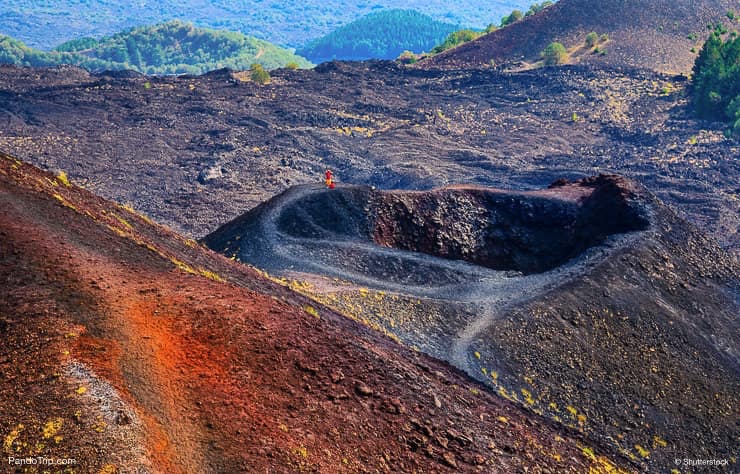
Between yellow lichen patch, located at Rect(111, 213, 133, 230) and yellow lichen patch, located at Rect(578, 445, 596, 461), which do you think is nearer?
yellow lichen patch, located at Rect(578, 445, 596, 461)

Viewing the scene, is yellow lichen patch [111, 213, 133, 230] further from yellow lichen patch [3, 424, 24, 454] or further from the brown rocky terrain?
the brown rocky terrain

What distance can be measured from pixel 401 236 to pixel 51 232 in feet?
59.1

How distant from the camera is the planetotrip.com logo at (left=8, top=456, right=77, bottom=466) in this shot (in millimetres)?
9594

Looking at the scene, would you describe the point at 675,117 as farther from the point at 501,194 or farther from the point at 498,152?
the point at 501,194

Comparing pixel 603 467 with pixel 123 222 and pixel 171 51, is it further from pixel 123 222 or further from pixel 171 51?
pixel 171 51

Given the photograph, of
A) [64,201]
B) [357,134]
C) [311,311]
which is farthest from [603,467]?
[357,134]

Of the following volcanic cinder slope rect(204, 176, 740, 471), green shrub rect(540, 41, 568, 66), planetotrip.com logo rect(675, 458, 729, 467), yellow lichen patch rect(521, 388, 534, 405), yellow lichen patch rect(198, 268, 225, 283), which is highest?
green shrub rect(540, 41, 568, 66)

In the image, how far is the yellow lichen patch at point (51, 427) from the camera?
10.1 meters

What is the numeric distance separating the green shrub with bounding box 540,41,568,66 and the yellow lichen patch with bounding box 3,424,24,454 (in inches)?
3320

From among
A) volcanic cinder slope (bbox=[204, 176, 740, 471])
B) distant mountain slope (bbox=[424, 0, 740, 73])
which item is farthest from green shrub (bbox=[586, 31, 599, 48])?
volcanic cinder slope (bbox=[204, 176, 740, 471])

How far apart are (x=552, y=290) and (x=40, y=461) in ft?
59.4

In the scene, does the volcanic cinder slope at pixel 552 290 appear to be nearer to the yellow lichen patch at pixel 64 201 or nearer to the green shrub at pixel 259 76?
the yellow lichen patch at pixel 64 201

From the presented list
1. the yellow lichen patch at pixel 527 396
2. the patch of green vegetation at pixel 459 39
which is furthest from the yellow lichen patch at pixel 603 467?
the patch of green vegetation at pixel 459 39

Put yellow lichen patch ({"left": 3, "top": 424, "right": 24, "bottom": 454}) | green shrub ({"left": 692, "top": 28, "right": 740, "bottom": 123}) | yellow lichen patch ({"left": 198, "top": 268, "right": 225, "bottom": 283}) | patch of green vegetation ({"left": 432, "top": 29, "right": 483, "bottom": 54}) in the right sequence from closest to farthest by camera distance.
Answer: yellow lichen patch ({"left": 3, "top": 424, "right": 24, "bottom": 454}) < yellow lichen patch ({"left": 198, "top": 268, "right": 225, "bottom": 283}) < green shrub ({"left": 692, "top": 28, "right": 740, "bottom": 123}) < patch of green vegetation ({"left": 432, "top": 29, "right": 483, "bottom": 54})
